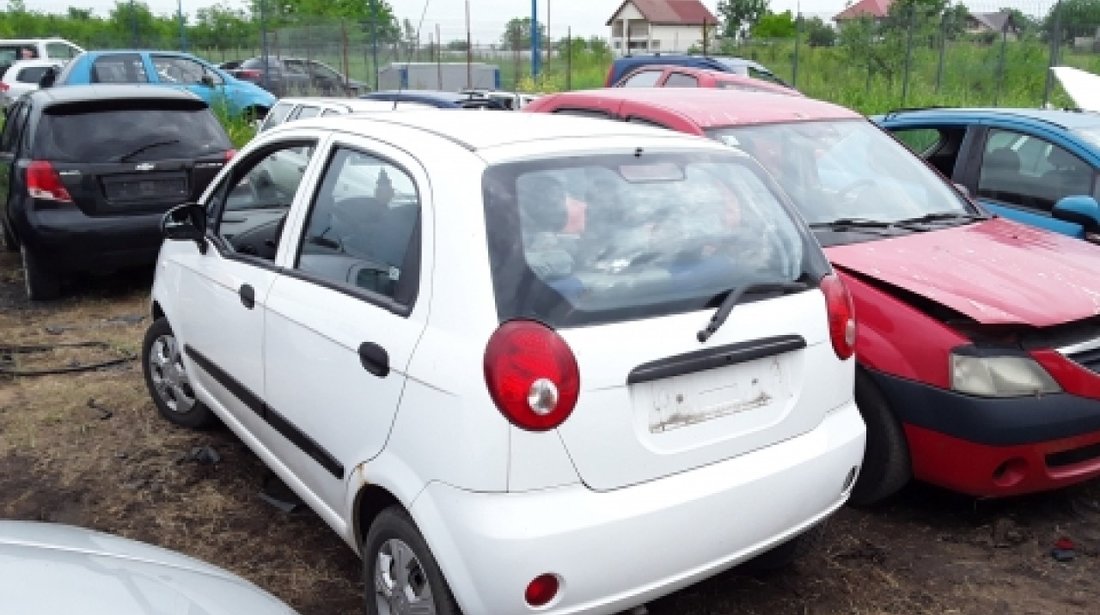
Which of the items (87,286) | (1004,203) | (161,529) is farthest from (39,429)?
(1004,203)

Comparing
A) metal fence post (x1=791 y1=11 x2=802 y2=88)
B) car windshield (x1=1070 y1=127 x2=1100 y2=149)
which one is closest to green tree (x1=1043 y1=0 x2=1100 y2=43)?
metal fence post (x1=791 y1=11 x2=802 y2=88)

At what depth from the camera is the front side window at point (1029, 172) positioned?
5414 mm

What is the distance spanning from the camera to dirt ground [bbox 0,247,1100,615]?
3.35 metres

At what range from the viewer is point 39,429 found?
16.0 ft

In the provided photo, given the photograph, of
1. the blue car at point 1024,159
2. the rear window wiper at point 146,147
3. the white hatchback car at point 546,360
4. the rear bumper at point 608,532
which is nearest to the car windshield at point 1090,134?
the blue car at point 1024,159

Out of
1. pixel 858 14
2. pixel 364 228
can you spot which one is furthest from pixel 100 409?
pixel 858 14

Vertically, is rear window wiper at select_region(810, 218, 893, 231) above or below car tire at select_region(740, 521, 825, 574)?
above

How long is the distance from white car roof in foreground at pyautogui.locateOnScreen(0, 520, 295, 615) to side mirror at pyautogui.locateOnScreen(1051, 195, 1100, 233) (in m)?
4.43

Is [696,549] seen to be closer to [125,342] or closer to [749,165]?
[749,165]

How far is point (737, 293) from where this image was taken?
9.12 feet

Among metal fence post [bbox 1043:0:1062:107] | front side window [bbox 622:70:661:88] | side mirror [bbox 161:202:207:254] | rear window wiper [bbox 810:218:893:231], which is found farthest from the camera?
metal fence post [bbox 1043:0:1062:107]

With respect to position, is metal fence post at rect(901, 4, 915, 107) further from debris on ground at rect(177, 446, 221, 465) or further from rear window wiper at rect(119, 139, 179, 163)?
debris on ground at rect(177, 446, 221, 465)

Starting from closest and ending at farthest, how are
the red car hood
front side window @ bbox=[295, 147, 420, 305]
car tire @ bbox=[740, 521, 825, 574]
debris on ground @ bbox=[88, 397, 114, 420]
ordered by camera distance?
1. front side window @ bbox=[295, 147, 420, 305]
2. car tire @ bbox=[740, 521, 825, 574]
3. the red car hood
4. debris on ground @ bbox=[88, 397, 114, 420]

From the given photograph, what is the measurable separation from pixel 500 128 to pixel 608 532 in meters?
1.36
